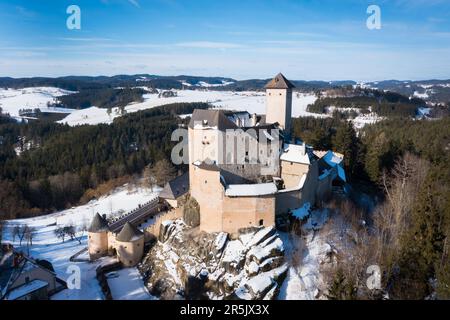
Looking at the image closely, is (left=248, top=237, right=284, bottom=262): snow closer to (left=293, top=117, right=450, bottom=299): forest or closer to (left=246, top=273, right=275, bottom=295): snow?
(left=246, top=273, right=275, bottom=295): snow

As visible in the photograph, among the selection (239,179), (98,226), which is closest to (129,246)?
(98,226)

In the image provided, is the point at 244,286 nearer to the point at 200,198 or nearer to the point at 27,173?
the point at 200,198

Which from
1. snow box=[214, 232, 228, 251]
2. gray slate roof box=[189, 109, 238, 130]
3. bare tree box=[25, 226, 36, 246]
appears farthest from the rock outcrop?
bare tree box=[25, 226, 36, 246]

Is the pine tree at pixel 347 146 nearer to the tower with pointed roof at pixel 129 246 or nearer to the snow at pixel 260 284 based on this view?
the snow at pixel 260 284

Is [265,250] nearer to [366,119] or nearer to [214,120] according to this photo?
[214,120]

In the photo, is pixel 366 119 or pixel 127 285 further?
pixel 366 119

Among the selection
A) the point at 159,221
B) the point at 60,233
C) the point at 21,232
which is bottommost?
the point at 21,232
